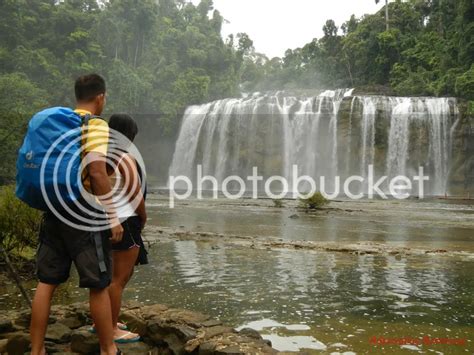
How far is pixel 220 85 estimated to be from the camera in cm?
5372

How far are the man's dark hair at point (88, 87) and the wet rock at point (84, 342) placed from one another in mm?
1579

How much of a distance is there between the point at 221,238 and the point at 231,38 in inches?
2564

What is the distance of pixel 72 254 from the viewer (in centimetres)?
265

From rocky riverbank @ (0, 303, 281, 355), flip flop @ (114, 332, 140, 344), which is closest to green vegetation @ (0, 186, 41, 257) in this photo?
rocky riverbank @ (0, 303, 281, 355)

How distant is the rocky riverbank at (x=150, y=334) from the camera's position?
3.04 m

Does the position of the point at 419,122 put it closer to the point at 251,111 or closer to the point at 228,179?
the point at 251,111

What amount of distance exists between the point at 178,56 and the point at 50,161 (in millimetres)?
57798

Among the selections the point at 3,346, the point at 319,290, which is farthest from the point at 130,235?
the point at 319,290

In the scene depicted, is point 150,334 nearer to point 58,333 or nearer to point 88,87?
point 58,333

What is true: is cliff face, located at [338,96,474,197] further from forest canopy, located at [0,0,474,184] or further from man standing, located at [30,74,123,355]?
man standing, located at [30,74,123,355]

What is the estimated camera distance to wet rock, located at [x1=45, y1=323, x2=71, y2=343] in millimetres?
3269

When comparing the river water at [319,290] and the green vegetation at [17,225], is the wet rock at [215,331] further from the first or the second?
the green vegetation at [17,225]

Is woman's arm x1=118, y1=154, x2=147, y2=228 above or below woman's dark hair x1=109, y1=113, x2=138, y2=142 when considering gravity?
below

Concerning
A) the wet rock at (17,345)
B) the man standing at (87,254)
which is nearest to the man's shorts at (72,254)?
the man standing at (87,254)
